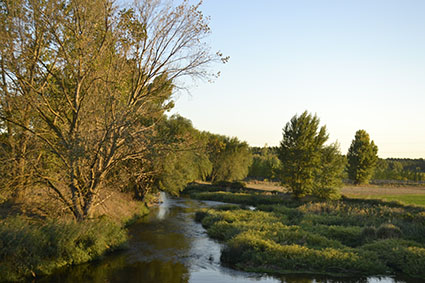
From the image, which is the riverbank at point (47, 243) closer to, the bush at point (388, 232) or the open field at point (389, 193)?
the bush at point (388, 232)

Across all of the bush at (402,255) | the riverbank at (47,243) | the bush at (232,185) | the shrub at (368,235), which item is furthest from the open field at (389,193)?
the riverbank at (47,243)

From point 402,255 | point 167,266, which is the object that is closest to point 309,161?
point 402,255

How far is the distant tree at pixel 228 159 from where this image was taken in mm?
68875

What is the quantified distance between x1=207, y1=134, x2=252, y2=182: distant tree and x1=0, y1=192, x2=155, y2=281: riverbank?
51.0 metres

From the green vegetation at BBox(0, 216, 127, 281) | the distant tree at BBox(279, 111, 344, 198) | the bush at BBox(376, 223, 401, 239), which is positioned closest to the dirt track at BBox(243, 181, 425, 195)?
the distant tree at BBox(279, 111, 344, 198)

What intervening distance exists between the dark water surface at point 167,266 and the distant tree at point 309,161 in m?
19.2

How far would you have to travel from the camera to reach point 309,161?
37.3 metres

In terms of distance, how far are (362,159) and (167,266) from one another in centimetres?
6780

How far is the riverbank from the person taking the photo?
1182cm

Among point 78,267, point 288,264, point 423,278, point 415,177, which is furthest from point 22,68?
point 415,177

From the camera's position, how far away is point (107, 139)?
14.8 m

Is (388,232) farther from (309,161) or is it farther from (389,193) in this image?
(389,193)

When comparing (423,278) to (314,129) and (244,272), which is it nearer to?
(244,272)

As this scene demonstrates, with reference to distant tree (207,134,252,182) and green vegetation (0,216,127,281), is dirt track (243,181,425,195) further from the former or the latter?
green vegetation (0,216,127,281)
